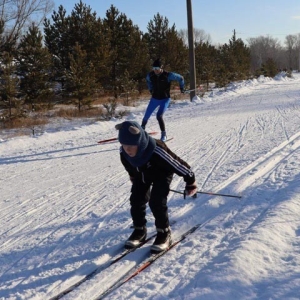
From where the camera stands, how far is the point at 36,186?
233 inches

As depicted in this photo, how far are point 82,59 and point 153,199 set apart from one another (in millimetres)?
17557

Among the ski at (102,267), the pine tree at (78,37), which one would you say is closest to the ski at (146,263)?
the ski at (102,267)

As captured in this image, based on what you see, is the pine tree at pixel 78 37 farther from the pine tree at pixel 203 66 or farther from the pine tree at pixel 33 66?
the pine tree at pixel 203 66

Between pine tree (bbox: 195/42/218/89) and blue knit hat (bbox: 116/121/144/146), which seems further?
pine tree (bbox: 195/42/218/89)

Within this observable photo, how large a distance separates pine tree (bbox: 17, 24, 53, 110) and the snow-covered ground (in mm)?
11974

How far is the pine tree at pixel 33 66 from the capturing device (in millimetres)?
19297

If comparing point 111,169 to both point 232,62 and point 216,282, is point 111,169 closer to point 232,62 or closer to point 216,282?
point 216,282

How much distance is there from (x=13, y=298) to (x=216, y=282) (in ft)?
5.19

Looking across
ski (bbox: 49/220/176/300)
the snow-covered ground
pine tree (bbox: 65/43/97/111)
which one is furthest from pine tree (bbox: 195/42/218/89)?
ski (bbox: 49/220/176/300)

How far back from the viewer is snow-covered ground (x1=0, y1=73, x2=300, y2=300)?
9.39ft

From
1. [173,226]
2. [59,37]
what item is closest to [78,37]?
[59,37]

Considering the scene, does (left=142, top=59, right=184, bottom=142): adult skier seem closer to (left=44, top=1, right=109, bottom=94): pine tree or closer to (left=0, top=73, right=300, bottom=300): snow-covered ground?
(left=0, top=73, right=300, bottom=300): snow-covered ground

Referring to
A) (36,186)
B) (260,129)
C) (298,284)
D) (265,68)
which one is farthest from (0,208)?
(265,68)

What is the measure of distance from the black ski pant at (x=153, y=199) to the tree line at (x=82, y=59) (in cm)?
1281
